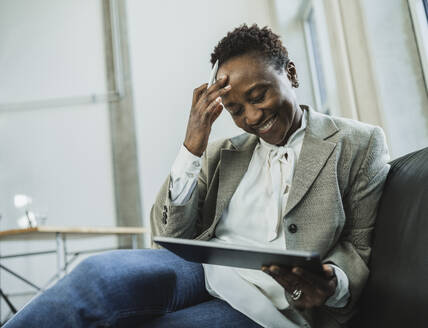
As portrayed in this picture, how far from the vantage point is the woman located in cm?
97

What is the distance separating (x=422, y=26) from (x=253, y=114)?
114cm

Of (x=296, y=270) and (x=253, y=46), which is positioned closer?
(x=296, y=270)

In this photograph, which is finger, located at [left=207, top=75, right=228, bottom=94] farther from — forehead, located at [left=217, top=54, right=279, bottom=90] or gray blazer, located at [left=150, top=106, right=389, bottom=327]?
gray blazer, located at [left=150, top=106, right=389, bottom=327]

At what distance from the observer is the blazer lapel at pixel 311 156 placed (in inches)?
46.7

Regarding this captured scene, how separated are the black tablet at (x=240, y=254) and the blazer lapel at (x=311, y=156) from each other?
30cm

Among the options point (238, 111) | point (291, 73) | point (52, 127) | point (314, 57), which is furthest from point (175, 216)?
point (52, 127)

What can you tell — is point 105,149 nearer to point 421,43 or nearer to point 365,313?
point 421,43

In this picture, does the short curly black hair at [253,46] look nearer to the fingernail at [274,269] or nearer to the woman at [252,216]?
the woman at [252,216]

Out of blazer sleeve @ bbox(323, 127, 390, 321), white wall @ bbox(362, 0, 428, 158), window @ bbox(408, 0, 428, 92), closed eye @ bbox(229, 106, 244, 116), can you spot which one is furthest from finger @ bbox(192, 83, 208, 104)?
window @ bbox(408, 0, 428, 92)

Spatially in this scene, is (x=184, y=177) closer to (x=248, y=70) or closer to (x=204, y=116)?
(x=204, y=116)

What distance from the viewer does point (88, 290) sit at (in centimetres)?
93

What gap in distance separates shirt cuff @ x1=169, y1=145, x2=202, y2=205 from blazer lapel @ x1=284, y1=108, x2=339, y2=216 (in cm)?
26

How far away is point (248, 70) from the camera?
1288 mm

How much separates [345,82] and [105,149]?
299 centimetres
